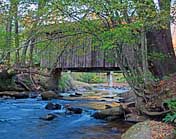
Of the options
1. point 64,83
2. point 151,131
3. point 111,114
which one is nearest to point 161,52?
point 111,114

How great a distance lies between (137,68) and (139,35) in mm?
1032

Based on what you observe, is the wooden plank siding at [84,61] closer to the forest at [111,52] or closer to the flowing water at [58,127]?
the forest at [111,52]

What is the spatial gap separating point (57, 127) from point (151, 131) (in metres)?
2.98

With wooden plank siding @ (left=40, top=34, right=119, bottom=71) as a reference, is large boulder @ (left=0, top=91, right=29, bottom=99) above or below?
below

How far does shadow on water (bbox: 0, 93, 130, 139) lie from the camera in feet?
23.2

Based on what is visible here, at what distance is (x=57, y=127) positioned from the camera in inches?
320

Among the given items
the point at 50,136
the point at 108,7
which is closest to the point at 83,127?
the point at 50,136

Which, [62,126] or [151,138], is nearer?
[151,138]

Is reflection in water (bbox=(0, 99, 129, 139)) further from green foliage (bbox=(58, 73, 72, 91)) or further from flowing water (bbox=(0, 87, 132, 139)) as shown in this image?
green foliage (bbox=(58, 73, 72, 91))

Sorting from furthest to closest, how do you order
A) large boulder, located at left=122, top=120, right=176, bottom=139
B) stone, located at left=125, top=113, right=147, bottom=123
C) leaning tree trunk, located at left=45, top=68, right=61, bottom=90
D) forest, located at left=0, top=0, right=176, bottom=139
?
leaning tree trunk, located at left=45, top=68, right=61, bottom=90 → stone, located at left=125, top=113, right=147, bottom=123 → forest, located at left=0, top=0, right=176, bottom=139 → large boulder, located at left=122, top=120, right=176, bottom=139

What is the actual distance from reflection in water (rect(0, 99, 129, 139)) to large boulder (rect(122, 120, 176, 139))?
0.73 meters

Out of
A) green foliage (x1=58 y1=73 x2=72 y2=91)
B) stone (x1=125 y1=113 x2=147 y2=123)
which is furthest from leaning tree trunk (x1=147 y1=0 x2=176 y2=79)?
green foliage (x1=58 y1=73 x2=72 y2=91)

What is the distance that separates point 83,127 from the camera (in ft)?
26.8

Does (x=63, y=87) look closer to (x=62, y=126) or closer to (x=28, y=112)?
(x=28, y=112)
